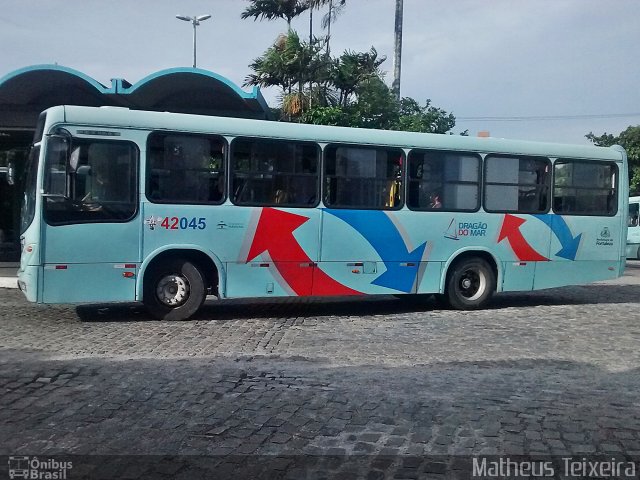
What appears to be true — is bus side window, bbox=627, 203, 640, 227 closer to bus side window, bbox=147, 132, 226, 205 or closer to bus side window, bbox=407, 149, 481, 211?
bus side window, bbox=407, 149, 481, 211

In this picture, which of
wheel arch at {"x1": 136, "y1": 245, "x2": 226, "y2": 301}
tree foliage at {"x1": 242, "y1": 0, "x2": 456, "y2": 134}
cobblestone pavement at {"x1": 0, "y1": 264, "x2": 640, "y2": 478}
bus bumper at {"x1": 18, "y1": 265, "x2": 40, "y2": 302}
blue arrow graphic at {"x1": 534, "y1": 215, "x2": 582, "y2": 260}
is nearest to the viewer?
cobblestone pavement at {"x1": 0, "y1": 264, "x2": 640, "y2": 478}

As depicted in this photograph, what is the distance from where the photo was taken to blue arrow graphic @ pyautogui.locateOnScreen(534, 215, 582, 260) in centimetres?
1248

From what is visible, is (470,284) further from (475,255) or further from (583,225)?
(583,225)

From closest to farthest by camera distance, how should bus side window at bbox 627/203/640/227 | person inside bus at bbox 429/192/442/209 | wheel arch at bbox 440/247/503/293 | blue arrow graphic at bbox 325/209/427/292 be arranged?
1. blue arrow graphic at bbox 325/209/427/292
2. person inside bus at bbox 429/192/442/209
3. wheel arch at bbox 440/247/503/293
4. bus side window at bbox 627/203/640/227

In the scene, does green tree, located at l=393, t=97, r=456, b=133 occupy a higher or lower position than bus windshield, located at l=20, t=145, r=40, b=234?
higher

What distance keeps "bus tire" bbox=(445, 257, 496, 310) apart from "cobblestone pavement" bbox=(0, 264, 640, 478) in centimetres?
87

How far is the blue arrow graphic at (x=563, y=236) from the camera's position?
12477 millimetres

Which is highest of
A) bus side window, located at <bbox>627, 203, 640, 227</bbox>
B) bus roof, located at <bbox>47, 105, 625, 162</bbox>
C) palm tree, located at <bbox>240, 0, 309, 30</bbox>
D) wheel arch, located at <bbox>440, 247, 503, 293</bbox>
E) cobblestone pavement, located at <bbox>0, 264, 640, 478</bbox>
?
palm tree, located at <bbox>240, 0, 309, 30</bbox>

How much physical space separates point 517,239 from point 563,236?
100 cm

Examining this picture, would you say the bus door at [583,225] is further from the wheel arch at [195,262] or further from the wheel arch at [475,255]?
the wheel arch at [195,262]

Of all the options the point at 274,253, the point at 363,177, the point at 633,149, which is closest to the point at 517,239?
the point at 363,177

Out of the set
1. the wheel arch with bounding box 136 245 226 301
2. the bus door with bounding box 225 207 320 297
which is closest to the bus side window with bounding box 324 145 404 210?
the bus door with bounding box 225 207 320 297

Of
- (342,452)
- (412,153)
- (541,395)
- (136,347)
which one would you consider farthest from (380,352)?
(412,153)

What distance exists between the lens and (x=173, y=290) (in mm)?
10242
